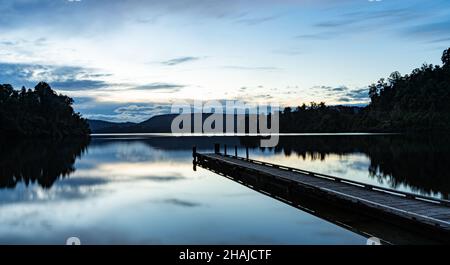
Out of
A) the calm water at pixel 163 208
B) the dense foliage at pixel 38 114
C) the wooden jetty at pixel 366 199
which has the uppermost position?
the dense foliage at pixel 38 114

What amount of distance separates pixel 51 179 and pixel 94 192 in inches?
215

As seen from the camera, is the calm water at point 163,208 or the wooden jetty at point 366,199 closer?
the wooden jetty at point 366,199

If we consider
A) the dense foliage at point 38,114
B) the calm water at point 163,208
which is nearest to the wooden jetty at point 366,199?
the calm water at point 163,208

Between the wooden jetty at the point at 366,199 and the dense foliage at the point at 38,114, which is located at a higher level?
the dense foliage at the point at 38,114

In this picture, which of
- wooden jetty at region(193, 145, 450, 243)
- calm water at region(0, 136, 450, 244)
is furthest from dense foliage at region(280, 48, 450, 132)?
wooden jetty at region(193, 145, 450, 243)

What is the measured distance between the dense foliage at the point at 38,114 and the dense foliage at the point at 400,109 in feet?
235

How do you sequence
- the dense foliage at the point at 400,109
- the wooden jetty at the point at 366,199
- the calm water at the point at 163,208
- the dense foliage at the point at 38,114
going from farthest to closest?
the dense foliage at the point at 400,109
the dense foliage at the point at 38,114
the calm water at the point at 163,208
the wooden jetty at the point at 366,199

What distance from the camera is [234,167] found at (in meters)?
24.0

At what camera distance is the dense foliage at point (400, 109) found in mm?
91119

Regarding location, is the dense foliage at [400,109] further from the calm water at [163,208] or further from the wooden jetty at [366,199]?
the wooden jetty at [366,199]

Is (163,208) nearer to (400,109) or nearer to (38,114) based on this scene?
(38,114)

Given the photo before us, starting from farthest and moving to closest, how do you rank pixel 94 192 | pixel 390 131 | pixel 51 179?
pixel 390 131 < pixel 51 179 < pixel 94 192
